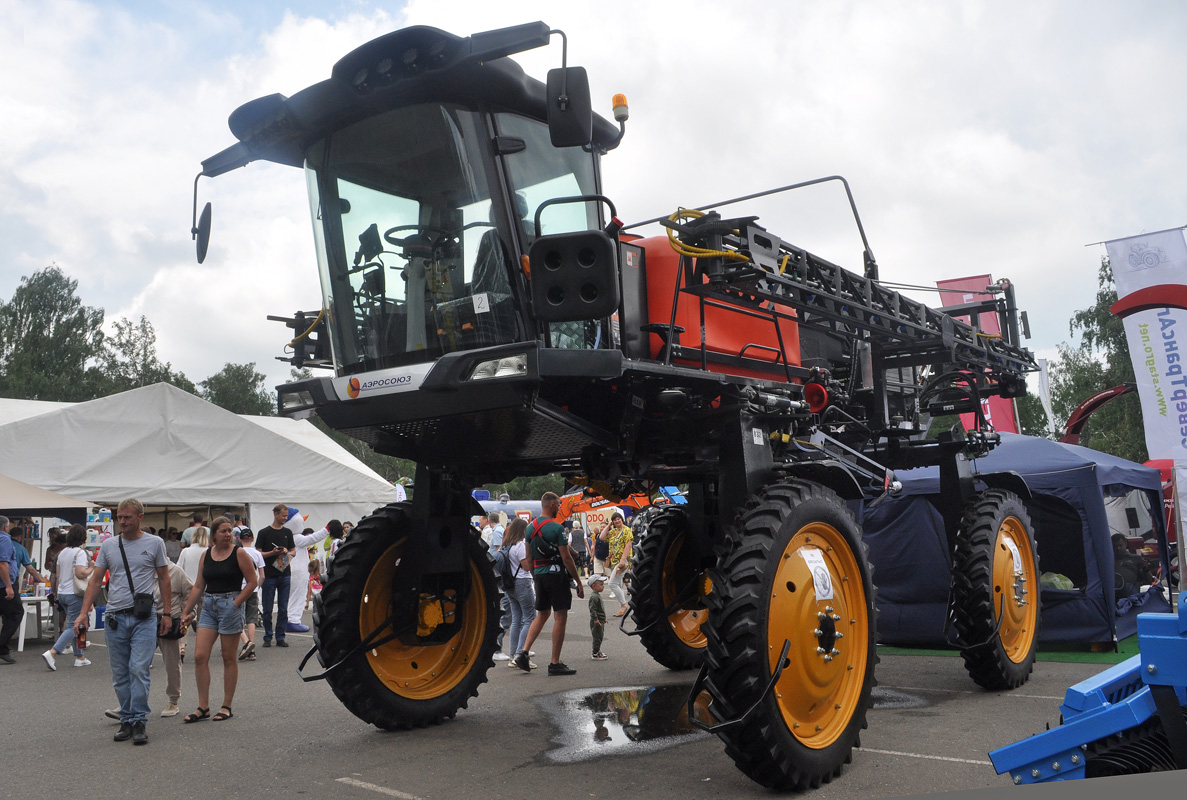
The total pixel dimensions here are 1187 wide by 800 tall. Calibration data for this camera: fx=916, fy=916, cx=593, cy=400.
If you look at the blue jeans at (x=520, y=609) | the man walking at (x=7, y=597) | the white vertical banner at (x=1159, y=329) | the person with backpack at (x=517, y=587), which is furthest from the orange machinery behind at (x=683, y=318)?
the man walking at (x=7, y=597)

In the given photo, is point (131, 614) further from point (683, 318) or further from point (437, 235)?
point (683, 318)

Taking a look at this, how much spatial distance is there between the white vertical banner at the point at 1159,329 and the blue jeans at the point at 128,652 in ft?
41.9

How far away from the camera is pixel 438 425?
588 cm

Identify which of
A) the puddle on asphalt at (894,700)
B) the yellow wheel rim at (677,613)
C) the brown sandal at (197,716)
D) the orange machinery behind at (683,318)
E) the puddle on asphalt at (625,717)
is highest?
the orange machinery behind at (683,318)

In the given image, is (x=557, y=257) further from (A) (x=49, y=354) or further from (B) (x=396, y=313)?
(A) (x=49, y=354)

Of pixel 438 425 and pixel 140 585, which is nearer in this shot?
pixel 438 425

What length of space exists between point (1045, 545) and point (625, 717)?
698 cm

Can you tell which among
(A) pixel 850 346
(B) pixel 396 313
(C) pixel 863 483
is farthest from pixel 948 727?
(B) pixel 396 313

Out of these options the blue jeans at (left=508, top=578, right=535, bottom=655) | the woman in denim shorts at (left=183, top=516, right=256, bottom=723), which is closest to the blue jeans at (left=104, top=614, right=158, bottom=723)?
the woman in denim shorts at (left=183, top=516, right=256, bottom=723)

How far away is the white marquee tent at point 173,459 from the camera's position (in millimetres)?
17391

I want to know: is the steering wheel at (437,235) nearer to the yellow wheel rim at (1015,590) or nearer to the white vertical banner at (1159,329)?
the yellow wheel rim at (1015,590)

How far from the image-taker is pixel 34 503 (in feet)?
47.5

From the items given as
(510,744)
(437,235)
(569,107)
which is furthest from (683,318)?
(510,744)

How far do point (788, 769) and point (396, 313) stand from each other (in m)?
3.52
